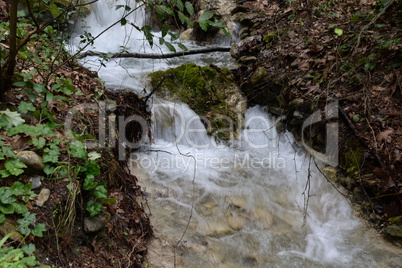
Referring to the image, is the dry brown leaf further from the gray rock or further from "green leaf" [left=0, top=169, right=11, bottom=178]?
"green leaf" [left=0, top=169, right=11, bottom=178]

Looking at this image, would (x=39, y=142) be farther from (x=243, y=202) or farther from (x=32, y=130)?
(x=243, y=202)

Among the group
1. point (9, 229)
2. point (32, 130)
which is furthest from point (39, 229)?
point (32, 130)

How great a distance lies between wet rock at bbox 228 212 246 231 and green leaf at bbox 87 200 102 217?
5.90 ft

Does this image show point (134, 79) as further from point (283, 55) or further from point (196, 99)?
point (283, 55)

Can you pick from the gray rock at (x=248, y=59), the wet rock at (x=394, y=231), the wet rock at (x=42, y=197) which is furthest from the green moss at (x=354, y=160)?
the wet rock at (x=42, y=197)

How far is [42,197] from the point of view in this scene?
7.15ft

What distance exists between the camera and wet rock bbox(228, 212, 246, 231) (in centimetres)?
352

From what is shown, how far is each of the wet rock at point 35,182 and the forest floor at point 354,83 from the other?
12.7 ft

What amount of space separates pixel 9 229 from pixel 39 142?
31.3 inches

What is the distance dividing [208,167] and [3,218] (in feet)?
10.5

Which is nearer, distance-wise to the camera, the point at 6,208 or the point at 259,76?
the point at 6,208

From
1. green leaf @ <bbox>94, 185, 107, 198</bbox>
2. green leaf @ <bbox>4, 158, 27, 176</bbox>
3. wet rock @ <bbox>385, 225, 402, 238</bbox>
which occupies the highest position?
green leaf @ <bbox>4, 158, 27, 176</bbox>

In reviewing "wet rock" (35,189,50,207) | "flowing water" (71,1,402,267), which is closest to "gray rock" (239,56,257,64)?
"flowing water" (71,1,402,267)

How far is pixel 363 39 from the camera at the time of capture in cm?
447
